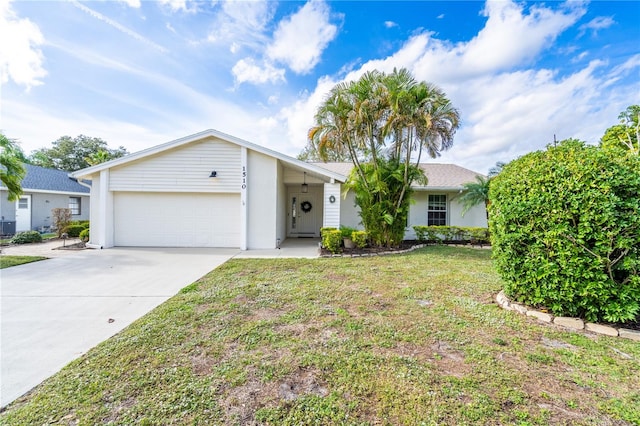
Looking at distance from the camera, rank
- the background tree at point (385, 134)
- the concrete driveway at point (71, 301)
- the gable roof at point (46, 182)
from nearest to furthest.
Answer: the concrete driveway at point (71, 301)
the background tree at point (385, 134)
the gable roof at point (46, 182)

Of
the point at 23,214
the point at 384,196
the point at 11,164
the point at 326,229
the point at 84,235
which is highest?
the point at 11,164

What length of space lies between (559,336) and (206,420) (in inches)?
164

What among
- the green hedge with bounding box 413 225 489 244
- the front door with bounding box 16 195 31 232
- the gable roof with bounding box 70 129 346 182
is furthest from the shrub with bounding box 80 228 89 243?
the green hedge with bounding box 413 225 489 244

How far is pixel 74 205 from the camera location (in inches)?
740

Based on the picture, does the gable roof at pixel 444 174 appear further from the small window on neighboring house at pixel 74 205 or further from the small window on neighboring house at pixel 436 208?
the small window on neighboring house at pixel 74 205

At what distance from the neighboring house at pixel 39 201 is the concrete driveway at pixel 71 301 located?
10.6 m

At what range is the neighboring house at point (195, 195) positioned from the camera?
386 inches

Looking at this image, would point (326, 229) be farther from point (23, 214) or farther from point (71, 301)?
point (23, 214)

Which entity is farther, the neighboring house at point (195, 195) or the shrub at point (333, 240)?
the neighboring house at point (195, 195)

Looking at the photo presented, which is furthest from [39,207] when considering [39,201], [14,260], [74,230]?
[14,260]

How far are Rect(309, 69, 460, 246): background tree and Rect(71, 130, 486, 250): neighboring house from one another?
3.96 feet

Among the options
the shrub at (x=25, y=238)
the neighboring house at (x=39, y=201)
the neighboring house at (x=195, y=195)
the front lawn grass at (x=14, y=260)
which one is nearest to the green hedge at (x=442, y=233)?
the neighboring house at (x=195, y=195)

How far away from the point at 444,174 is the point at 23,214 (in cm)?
2440

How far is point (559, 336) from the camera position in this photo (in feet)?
10.8
